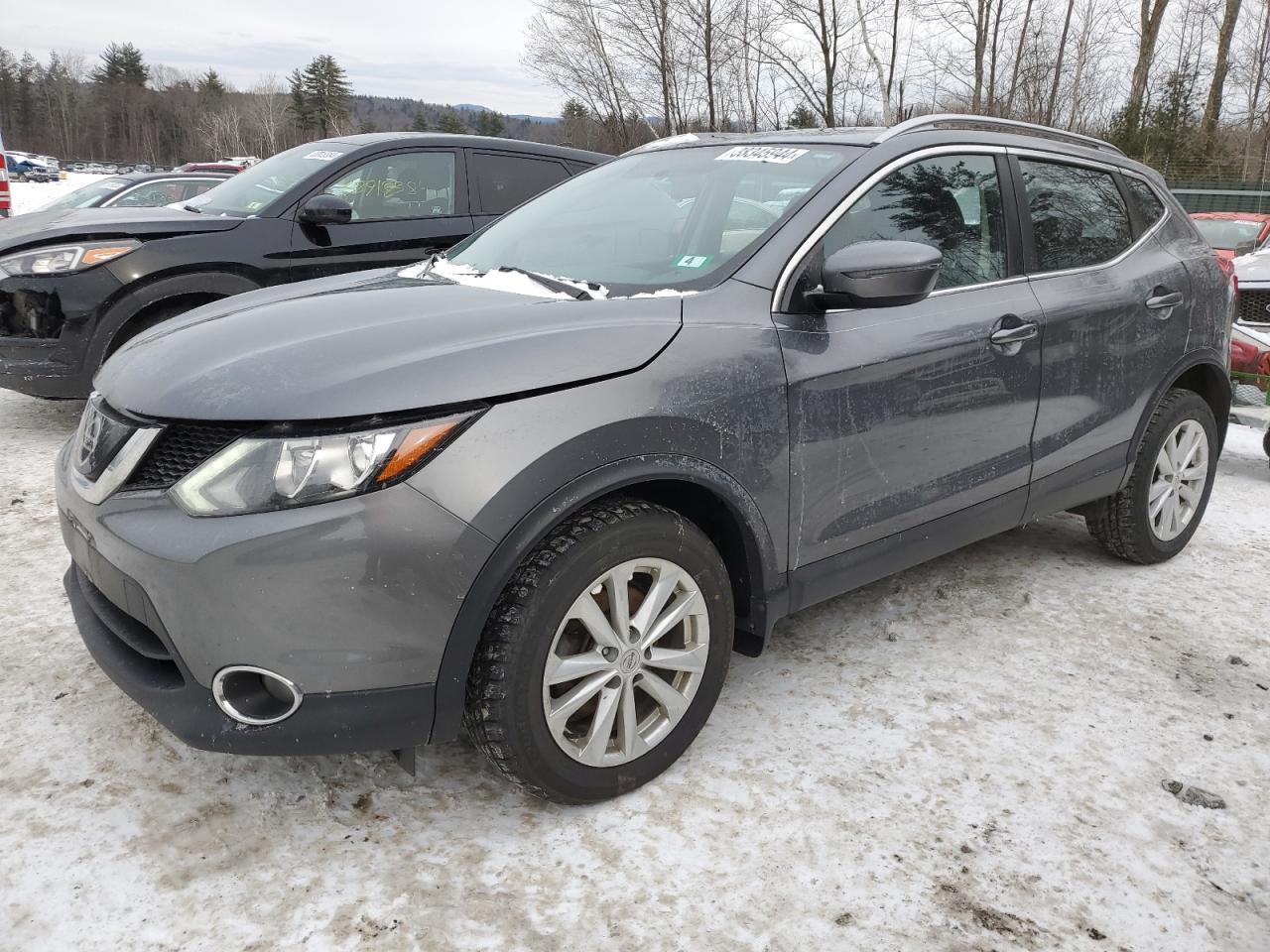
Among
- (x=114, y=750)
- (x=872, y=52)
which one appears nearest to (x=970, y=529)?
(x=114, y=750)

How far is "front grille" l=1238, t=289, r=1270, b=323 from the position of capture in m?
8.59

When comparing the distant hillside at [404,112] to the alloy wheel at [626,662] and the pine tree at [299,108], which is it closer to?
the pine tree at [299,108]

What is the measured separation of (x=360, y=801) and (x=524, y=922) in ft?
1.95

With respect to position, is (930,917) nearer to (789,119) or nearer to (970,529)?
(970,529)

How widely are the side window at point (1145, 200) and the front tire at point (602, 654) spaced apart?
2644mm

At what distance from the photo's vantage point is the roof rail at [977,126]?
9.95 feet

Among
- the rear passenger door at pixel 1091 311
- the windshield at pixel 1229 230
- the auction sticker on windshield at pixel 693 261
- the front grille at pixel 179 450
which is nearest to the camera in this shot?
the front grille at pixel 179 450

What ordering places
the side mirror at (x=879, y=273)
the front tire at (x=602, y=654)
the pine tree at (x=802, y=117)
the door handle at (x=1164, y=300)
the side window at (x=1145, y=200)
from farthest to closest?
the pine tree at (x=802, y=117), the side window at (x=1145, y=200), the door handle at (x=1164, y=300), the side mirror at (x=879, y=273), the front tire at (x=602, y=654)

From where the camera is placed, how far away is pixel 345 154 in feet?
19.2

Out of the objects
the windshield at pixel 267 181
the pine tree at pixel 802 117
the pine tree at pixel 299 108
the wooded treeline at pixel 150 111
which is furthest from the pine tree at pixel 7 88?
the windshield at pixel 267 181

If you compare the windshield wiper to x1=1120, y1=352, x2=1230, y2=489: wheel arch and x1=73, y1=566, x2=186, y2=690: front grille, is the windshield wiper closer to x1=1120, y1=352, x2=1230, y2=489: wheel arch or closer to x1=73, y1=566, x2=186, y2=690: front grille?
x1=73, y1=566, x2=186, y2=690: front grille

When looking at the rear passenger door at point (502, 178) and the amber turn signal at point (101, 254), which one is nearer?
the amber turn signal at point (101, 254)

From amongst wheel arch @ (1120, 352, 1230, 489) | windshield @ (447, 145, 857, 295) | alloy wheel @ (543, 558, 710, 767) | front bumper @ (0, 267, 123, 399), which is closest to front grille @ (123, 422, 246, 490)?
alloy wheel @ (543, 558, 710, 767)

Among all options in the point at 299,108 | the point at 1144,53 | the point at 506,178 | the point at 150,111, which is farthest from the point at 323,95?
the point at 506,178
